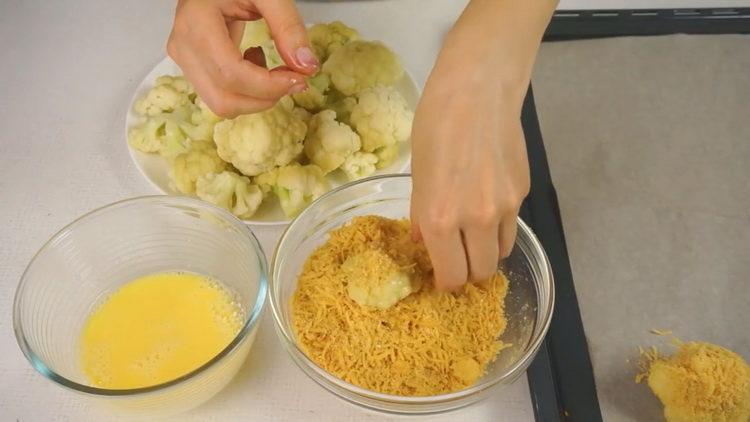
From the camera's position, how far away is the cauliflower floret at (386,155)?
91 cm

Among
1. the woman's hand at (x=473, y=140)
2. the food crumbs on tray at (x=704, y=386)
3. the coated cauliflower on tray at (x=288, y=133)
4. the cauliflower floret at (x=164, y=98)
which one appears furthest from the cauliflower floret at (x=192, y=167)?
the food crumbs on tray at (x=704, y=386)

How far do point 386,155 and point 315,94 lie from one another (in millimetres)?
131

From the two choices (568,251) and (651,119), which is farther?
(651,119)

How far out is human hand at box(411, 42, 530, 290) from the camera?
0.54 meters

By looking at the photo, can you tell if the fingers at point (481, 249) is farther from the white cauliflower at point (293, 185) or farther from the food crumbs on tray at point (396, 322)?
the white cauliflower at point (293, 185)

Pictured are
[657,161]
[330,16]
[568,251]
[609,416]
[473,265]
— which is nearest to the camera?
[473,265]

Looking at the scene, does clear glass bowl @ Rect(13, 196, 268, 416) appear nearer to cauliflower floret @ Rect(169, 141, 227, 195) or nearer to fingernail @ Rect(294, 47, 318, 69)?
cauliflower floret @ Rect(169, 141, 227, 195)

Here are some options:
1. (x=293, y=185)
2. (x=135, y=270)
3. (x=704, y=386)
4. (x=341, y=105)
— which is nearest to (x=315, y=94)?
(x=341, y=105)

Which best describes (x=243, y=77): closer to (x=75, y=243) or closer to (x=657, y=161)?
(x=75, y=243)

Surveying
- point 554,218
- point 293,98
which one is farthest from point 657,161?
point 293,98

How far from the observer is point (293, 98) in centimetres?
91

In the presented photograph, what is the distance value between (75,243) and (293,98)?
1.12 ft

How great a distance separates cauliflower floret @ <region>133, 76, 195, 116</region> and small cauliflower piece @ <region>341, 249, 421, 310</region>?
434 mm

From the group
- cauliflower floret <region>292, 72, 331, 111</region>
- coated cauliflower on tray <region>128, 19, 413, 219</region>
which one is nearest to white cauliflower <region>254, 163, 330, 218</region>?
coated cauliflower on tray <region>128, 19, 413, 219</region>
